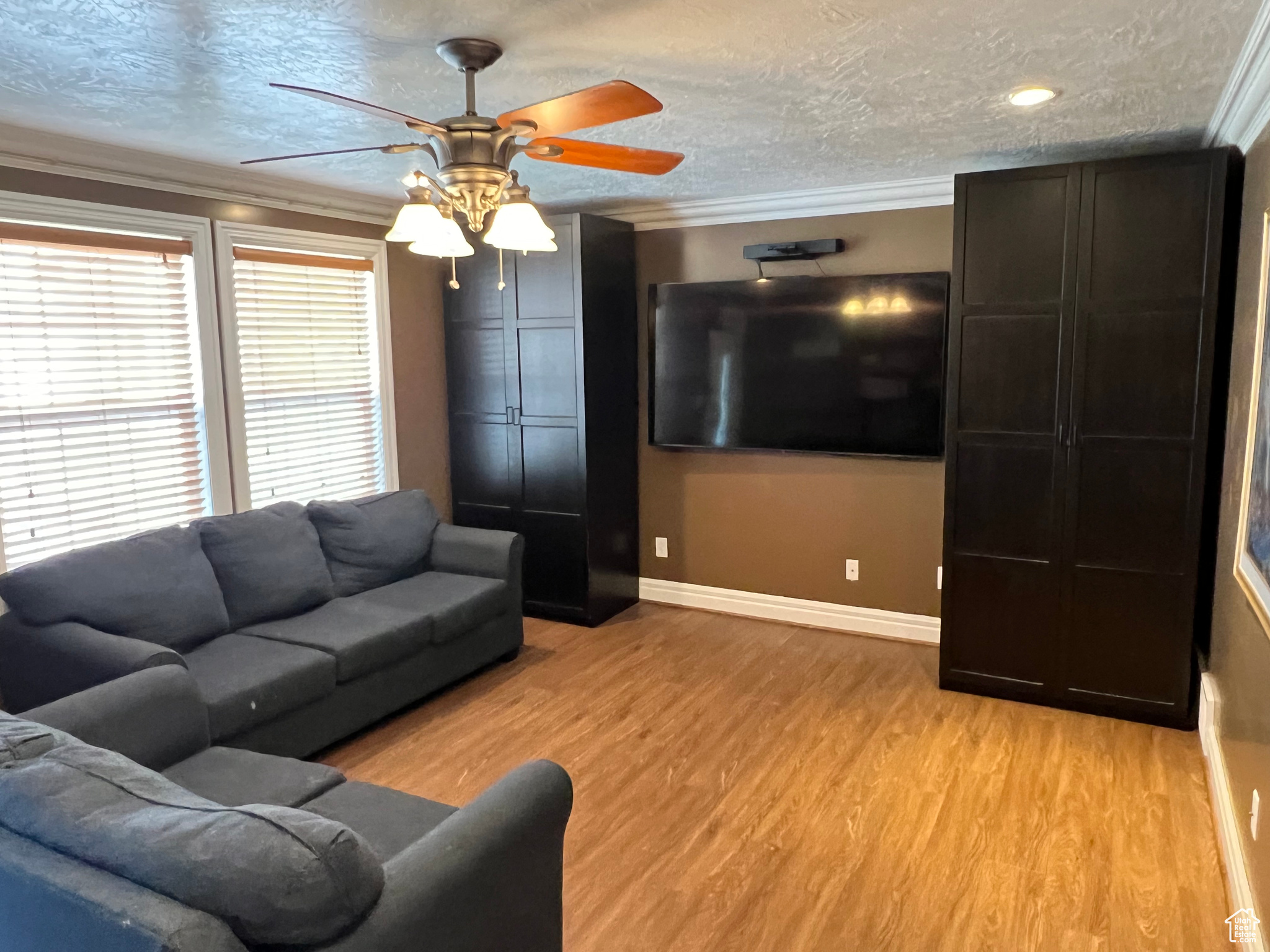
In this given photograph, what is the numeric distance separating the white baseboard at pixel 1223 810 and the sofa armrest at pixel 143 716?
2.85 m

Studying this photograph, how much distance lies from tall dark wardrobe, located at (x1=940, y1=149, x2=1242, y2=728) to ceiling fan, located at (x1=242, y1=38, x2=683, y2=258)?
1808 mm

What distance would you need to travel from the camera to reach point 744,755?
337cm

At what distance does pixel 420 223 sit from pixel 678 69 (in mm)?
883

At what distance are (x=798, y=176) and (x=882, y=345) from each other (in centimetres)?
93

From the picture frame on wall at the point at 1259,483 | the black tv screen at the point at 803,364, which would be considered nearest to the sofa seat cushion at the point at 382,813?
the picture frame on wall at the point at 1259,483

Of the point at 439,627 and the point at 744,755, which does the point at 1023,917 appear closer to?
the point at 744,755

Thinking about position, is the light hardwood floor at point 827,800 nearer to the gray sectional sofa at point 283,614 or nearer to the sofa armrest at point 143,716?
the gray sectional sofa at point 283,614

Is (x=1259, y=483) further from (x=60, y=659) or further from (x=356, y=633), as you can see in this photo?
(x=60, y=659)

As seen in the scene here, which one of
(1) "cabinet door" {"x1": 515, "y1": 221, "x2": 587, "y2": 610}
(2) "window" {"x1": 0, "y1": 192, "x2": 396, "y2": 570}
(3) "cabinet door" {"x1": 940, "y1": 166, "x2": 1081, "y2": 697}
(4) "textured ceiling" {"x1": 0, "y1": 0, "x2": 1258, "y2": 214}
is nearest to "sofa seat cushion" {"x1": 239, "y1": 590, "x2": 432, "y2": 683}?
(2) "window" {"x1": 0, "y1": 192, "x2": 396, "y2": 570}

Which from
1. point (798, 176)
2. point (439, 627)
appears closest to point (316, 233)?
point (439, 627)

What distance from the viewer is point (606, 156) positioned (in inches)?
97.2

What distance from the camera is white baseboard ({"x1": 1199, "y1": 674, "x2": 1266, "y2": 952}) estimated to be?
2346 mm

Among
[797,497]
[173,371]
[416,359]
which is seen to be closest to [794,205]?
[797,497]

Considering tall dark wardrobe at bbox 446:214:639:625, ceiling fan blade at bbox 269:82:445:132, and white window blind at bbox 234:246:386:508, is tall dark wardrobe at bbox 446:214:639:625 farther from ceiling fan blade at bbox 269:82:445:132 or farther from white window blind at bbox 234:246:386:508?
ceiling fan blade at bbox 269:82:445:132
